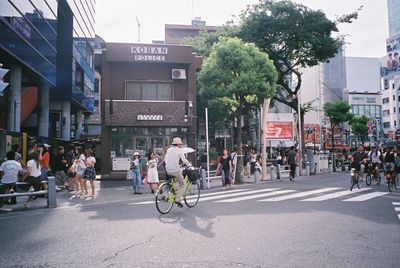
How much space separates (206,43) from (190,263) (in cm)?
2610

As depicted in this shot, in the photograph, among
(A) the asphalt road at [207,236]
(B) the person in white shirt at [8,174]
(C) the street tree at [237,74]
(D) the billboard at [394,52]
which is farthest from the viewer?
(D) the billboard at [394,52]

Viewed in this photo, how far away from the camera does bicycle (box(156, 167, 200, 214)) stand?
879 centimetres

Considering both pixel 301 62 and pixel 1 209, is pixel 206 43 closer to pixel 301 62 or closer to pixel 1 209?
pixel 301 62

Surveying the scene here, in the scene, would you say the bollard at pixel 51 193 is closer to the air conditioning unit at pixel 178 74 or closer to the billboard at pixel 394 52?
the air conditioning unit at pixel 178 74

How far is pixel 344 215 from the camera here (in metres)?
8.41

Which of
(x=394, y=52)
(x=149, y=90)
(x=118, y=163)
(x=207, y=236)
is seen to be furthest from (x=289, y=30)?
(x=394, y=52)

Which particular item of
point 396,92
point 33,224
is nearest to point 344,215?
point 33,224

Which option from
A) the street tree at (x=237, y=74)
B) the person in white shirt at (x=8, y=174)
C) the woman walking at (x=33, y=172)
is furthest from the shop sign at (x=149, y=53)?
the person in white shirt at (x=8, y=174)

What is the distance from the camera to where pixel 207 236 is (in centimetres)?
629

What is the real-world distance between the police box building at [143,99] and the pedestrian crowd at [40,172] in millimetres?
4747

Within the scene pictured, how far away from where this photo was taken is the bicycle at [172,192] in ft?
28.8

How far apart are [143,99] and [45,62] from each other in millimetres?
6719

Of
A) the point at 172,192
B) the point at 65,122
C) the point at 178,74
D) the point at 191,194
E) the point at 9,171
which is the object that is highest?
the point at 178,74

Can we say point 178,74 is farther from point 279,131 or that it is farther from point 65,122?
point 279,131
